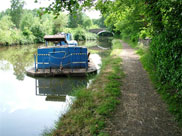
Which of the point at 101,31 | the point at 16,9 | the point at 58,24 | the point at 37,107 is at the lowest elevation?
the point at 37,107

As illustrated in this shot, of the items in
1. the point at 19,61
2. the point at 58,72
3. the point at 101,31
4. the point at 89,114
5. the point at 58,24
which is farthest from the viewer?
the point at 101,31

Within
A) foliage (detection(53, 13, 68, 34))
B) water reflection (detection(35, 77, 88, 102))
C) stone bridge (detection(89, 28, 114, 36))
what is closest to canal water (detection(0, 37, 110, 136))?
water reflection (detection(35, 77, 88, 102))

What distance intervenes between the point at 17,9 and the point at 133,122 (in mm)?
73262

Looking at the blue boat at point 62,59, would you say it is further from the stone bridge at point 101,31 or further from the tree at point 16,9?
the stone bridge at point 101,31

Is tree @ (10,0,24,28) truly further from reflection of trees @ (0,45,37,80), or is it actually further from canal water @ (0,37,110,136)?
canal water @ (0,37,110,136)

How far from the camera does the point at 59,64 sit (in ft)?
37.3

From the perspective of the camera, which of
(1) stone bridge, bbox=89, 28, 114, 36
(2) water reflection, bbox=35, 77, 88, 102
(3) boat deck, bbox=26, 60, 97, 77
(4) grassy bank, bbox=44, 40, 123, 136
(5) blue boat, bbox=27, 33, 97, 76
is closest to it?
(4) grassy bank, bbox=44, 40, 123, 136

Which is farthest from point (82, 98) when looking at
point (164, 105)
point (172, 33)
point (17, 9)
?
point (17, 9)

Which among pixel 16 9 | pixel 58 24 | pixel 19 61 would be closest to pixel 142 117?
pixel 19 61

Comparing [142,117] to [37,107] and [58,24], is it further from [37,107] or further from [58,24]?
[58,24]

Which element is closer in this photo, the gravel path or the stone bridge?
the gravel path

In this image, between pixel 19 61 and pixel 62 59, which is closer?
pixel 62 59

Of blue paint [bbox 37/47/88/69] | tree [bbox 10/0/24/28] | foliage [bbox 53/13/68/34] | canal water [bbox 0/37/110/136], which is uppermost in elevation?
tree [bbox 10/0/24/28]

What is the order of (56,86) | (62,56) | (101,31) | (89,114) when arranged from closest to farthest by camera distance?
1. (89,114)
2. (56,86)
3. (62,56)
4. (101,31)
